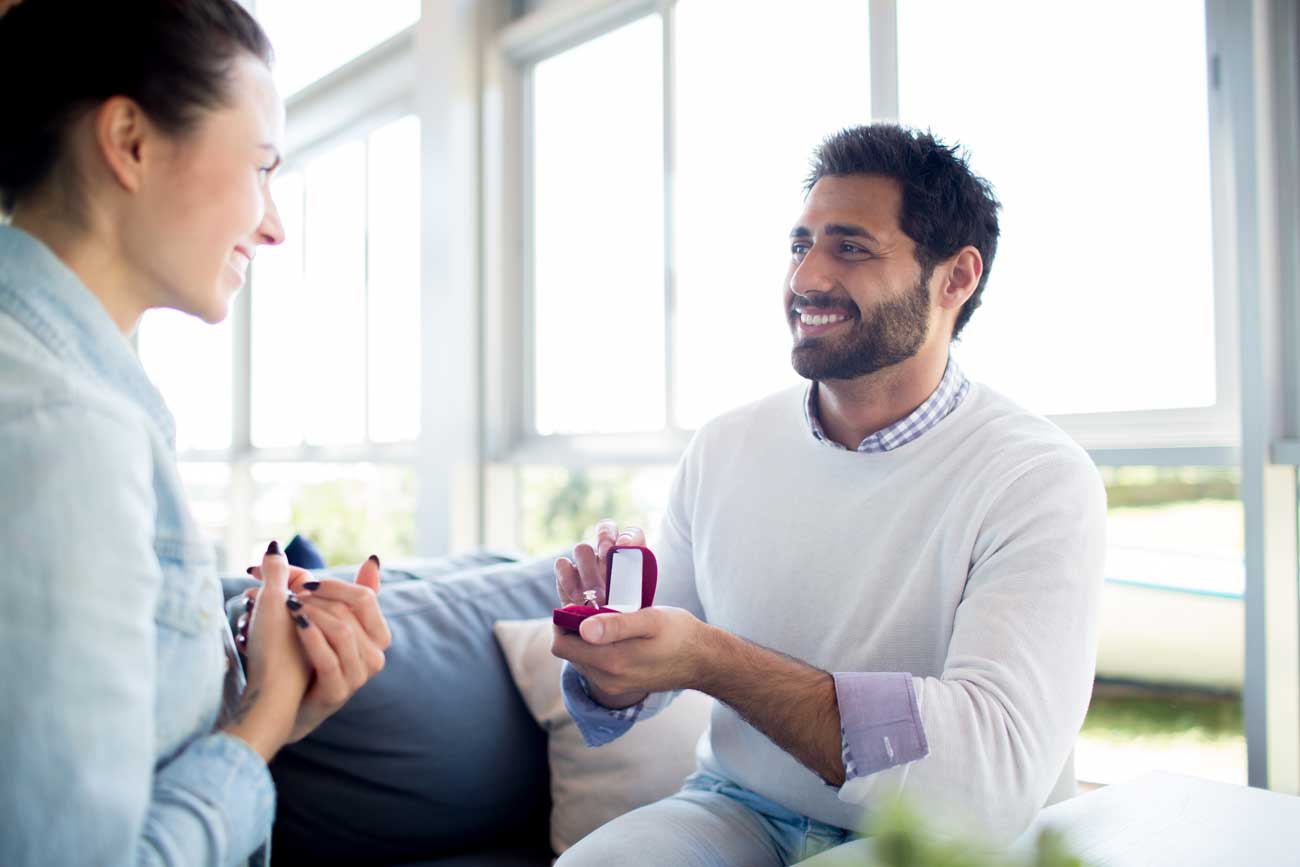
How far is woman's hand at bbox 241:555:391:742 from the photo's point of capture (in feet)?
3.05

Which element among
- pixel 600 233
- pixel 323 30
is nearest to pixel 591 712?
pixel 600 233

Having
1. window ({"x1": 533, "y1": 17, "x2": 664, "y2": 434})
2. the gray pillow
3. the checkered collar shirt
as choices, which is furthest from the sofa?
window ({"x1": 533, "y1": 17, "x2": 664, "y2": 434})

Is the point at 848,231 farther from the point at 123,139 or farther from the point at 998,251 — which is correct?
the point at 123,139

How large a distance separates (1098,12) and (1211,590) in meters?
1.93

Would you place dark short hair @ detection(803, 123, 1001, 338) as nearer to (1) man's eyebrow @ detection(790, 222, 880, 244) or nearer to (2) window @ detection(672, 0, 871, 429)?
(1) man's eyebrow @ detection(790, 222, 880, 244)

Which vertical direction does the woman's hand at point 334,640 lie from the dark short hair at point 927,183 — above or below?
below

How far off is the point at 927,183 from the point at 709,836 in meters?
1.08

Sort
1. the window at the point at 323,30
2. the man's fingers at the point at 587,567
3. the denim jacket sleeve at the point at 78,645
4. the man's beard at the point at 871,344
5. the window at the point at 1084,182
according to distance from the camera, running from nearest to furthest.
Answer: the denim jacket sleeve at the point at 78,645
the man's fingers at the point at 587,567
the man's beard at the point at 871,344
the window at the point at 1084,182
the window at the point at 323,30

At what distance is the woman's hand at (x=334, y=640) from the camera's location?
0.93 meters

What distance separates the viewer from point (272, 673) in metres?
0.91

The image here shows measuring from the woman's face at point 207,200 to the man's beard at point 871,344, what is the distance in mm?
922

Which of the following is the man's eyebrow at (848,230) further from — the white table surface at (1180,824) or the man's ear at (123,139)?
the man's ear at (123,139)

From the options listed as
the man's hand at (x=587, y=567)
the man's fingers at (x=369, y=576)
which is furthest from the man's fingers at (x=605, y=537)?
the man's fingers at (x=369, y=576)

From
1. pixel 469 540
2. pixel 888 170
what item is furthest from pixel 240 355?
pixel 888 170
